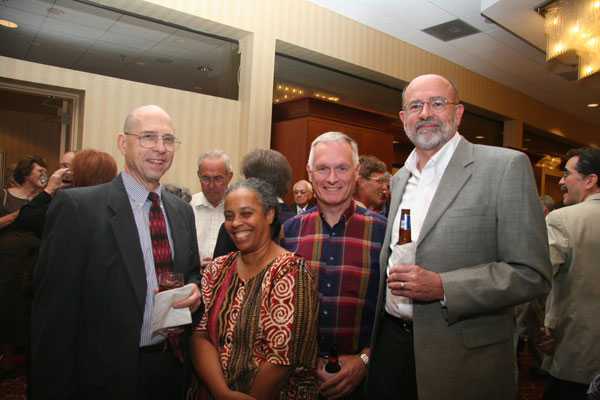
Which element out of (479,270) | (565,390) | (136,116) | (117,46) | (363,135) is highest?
(117,46)

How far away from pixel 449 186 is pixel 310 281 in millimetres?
621

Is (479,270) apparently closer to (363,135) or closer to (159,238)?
(159,238)

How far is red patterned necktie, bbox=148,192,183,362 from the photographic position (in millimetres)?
1812

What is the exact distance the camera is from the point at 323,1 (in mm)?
5504

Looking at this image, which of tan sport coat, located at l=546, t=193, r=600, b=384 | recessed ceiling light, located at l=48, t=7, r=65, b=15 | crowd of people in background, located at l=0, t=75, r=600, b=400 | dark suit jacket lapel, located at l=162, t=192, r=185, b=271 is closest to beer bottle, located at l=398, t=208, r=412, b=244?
crowd of people in background, located at l=0, t=75, r=600, b=400

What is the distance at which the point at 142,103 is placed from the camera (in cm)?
468

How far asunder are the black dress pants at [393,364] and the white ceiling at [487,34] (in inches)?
172

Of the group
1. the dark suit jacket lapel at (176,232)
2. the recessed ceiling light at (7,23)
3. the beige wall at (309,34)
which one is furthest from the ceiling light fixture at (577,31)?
the recessed ceiling light at (7,23)

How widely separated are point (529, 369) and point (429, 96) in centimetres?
393

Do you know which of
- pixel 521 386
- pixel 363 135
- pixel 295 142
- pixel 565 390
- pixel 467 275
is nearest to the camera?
pixel 467 275

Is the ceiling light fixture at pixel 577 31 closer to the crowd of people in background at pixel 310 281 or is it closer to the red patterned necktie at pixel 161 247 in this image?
the crowd of people in background at pixel 310 281

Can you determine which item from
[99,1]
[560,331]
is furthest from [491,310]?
[99,1]

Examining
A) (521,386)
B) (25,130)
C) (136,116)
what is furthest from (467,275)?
(25,130)

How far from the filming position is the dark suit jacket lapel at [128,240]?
1.68 metres
